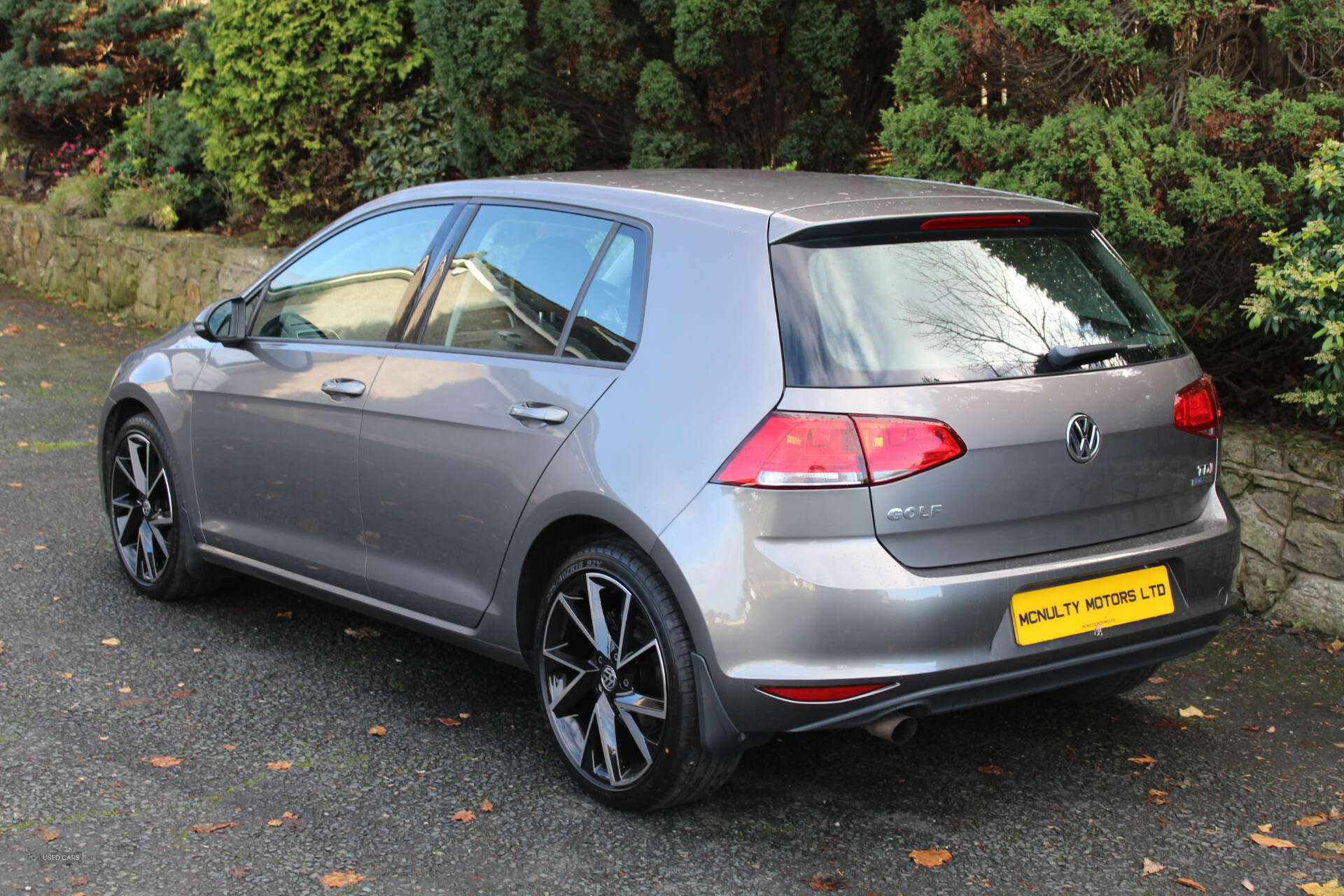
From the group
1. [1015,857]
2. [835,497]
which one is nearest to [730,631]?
[835,497]

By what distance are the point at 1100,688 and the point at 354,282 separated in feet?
9.36

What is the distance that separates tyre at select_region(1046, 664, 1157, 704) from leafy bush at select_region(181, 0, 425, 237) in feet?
27.4

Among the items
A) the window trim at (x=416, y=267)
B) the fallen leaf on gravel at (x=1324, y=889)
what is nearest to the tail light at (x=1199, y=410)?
the fallen leaf on gravel at (x=1324, y=889)

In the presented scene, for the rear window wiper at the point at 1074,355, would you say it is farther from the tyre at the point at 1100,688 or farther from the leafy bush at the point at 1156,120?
the leafy bush at the point at 1156,120

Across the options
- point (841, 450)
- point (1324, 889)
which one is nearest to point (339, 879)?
point (841, 450)

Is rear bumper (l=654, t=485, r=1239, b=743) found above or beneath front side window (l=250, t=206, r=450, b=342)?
beneath

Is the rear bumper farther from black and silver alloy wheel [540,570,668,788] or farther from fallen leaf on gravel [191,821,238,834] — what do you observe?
fallen leaf on gravel [191,821,238,834]

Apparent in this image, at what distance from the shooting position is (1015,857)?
11.3 ft

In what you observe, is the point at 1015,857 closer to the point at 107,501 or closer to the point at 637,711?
the point at 637,711

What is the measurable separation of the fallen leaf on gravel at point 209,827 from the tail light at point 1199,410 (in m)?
2.72

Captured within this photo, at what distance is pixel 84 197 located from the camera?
571 inches

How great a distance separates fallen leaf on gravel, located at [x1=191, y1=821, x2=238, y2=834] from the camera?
3.49 meters

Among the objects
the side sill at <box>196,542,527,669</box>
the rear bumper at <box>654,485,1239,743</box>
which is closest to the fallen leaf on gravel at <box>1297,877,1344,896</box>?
the rear bumper at <box>654,485,1239,743</box>

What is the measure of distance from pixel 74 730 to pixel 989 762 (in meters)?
2.78
